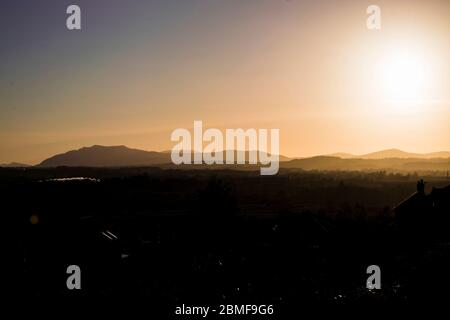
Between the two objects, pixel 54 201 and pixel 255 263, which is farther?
pixel 255 263

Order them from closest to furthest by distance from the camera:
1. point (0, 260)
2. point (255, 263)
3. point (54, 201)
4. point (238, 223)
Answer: point (0, 260) < point (54, 201) < point (255, 263) < point (238, 223)

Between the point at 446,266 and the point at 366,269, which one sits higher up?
the point at 446,266

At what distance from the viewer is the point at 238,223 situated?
147ft

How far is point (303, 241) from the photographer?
34938mm

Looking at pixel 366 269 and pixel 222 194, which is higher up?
pixel 222 194
